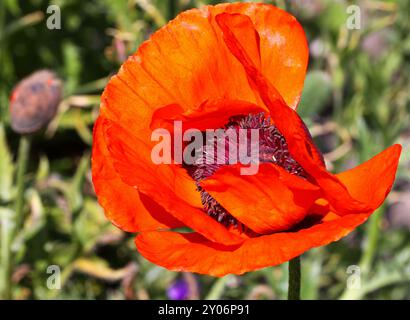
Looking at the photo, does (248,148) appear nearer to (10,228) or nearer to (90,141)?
(10,228)

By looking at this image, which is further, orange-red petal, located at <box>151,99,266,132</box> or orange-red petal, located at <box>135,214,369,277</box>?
orange-red petal, located at <box>151,99,266,132</box>

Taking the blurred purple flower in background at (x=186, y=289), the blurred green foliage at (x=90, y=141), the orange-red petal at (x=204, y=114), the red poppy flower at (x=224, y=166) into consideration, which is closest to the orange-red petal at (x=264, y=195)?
the red poppy flower at (x=224, y=166)

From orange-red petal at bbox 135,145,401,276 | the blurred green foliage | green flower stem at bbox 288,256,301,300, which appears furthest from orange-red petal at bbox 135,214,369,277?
the blurred green foliage

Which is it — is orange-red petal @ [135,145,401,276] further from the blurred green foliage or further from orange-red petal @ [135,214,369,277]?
the blurred green foliage
